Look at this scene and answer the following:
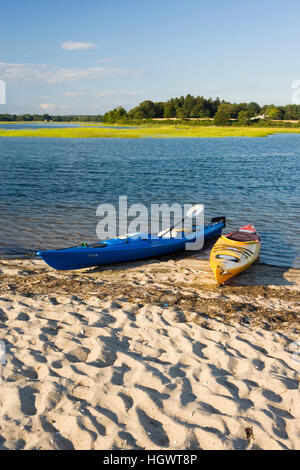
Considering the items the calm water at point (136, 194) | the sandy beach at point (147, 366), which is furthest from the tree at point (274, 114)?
the sandy beach at point (147, 366)

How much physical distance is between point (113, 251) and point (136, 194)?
13.1 metres

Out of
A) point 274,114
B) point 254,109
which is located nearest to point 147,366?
point 274,114

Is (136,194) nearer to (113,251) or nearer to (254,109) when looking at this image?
(113,251)

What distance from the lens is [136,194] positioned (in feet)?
79.7

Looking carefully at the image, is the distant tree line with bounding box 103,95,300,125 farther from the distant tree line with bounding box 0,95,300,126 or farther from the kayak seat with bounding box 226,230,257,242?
the kayak seat with bounding box 226,230,257,242

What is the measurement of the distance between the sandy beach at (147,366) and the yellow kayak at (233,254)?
51 cm

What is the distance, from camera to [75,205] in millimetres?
20547

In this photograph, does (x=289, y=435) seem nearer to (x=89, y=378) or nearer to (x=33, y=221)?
(x=89, y=378)

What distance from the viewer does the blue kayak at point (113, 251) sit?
1073 cm

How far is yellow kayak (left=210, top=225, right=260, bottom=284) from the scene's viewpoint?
10.3 m

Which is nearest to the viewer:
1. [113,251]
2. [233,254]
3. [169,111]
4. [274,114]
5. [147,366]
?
[147,366]

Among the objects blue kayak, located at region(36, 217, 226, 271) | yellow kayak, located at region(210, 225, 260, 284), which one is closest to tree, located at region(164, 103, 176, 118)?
blue kayak, located at region(36, 217, 226, 271)

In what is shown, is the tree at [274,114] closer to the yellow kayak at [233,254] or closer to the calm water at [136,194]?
the calm water at [136,194]
